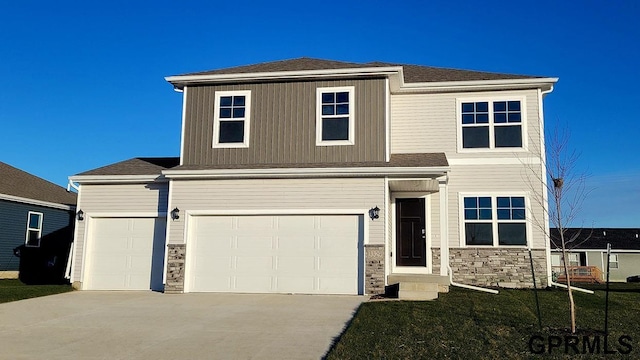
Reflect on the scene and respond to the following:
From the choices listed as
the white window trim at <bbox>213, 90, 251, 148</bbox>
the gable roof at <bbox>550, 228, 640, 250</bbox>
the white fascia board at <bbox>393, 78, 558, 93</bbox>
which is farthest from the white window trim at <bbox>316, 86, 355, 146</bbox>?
the gable roof at <bbox>550, 228, 640, 250</bbox>

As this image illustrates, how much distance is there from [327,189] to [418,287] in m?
3.28

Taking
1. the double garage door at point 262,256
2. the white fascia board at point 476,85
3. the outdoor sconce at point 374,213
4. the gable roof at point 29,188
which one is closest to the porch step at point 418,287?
the double garage door at point 262,256

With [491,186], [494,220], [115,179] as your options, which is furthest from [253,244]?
[491,186]

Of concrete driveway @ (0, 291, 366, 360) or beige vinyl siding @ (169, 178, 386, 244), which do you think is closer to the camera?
concrete driveway @ (0, 291, 366, 360)

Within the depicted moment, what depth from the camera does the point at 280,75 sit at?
1395 cm

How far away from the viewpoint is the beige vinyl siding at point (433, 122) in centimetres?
1486

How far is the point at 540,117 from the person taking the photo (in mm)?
14688

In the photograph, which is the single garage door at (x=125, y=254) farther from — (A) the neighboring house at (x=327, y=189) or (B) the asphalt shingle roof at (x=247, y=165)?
(B) the asphalt shingle roof at (x=247, y=165)

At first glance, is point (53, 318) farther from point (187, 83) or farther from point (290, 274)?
point (187, 83)

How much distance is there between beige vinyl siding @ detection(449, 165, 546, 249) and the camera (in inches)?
569

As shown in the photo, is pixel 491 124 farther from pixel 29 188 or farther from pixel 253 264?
pixel 29 188

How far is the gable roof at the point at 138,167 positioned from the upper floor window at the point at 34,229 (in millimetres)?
5977

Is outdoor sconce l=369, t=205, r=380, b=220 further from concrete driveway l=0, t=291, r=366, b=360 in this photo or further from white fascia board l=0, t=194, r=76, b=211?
white fascia board l=0, t=194, r=76, b=211

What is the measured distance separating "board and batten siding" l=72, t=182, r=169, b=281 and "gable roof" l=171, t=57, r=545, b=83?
11.4 feet
